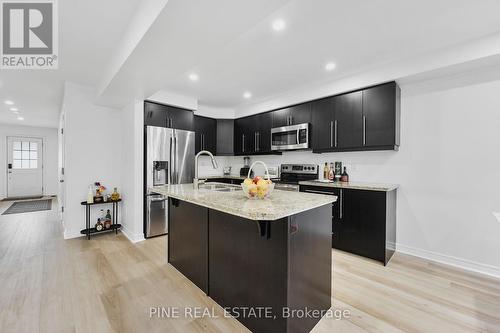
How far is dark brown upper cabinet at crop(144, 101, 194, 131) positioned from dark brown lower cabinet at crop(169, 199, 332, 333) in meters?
2.16

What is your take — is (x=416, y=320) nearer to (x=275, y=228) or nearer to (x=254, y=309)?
(x=254, y=309)

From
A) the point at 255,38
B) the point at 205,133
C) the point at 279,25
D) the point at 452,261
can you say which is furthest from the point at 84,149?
the point at 452,261

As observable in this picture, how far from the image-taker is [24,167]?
694 cm

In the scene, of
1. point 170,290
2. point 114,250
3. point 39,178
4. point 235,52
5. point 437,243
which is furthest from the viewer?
point 39,178

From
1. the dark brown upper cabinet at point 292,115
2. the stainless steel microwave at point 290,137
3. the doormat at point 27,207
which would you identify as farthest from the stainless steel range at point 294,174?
the doormat at point 27,207

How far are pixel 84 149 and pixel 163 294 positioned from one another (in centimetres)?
287

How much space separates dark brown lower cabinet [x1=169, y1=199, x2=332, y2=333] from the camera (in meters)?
1.37

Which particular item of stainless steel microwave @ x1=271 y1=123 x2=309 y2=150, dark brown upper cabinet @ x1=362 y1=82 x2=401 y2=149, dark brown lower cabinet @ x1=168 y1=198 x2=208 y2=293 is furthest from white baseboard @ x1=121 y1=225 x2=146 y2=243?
dark brown upper cabinet @ x1=362 y1=82 x2=401 y2=149

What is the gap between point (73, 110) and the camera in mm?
3430

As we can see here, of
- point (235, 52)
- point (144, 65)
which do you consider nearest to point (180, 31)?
point (144, 65)

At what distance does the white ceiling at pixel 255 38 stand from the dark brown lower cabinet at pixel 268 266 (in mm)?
1434

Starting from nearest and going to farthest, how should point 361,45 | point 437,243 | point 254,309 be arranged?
point 254,309 → point 361,45 → point 437,243

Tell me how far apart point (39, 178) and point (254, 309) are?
904cm

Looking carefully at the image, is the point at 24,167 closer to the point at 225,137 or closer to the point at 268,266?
the point at 225,137
